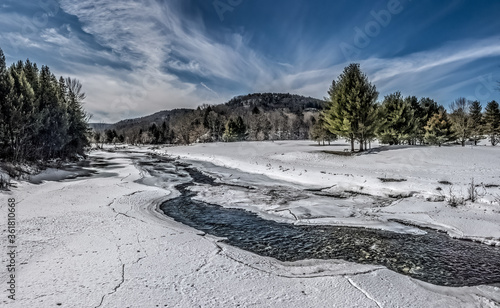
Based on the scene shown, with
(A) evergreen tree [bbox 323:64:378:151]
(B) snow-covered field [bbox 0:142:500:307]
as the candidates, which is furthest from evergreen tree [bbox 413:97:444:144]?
(B) snow-covered field [bbox 0:142:500:307]

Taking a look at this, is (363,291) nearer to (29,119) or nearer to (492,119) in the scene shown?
(29,119)

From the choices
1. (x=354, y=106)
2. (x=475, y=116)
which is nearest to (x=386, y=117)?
(x=354, y=106)

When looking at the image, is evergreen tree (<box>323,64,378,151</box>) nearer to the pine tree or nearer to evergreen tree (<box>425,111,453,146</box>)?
evergreen tree (<box>425,111,453,146</box>)

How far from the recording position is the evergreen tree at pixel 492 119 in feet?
151

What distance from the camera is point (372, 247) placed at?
6277 mm

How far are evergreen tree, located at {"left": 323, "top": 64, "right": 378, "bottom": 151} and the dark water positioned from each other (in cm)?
1830

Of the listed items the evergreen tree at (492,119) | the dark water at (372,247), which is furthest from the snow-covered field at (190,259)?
the evergreen tree at (492,119)

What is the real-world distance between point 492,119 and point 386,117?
32750mm

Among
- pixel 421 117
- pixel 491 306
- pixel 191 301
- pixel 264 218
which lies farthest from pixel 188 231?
pixel 421 117

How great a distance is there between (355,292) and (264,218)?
505 centimetres

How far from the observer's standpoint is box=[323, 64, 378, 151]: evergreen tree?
2405cm

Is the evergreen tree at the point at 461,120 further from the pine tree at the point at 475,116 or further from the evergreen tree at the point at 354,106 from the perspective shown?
the evergreen tree at the point at 354,106

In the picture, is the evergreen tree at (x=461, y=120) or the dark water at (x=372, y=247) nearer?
the dark water at (x=372, y=247)

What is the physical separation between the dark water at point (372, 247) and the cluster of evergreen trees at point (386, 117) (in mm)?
18313
